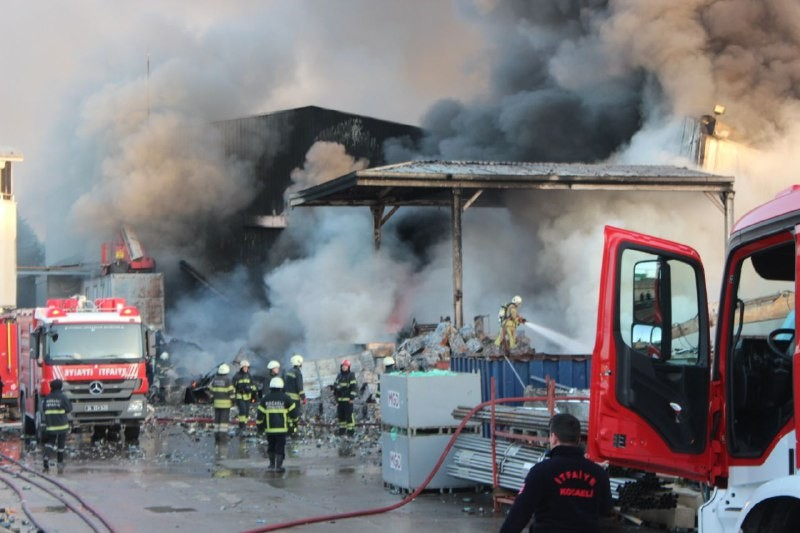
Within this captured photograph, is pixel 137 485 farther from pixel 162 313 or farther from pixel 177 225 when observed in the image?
pixel 177 225

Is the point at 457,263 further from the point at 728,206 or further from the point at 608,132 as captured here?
the point at 608,132

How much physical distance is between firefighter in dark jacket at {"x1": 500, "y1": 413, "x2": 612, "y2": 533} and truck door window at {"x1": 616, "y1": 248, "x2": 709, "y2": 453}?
1440mm

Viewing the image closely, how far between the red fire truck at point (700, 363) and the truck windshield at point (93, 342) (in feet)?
40.1

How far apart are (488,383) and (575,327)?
12.5 m

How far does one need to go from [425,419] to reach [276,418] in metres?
2.78

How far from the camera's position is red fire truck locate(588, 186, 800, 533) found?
5.63 m

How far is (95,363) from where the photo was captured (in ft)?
55.7

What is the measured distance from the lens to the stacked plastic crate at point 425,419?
1116 centimetres

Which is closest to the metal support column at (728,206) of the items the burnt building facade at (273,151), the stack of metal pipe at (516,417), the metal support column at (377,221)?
the metal support column at (377,221)

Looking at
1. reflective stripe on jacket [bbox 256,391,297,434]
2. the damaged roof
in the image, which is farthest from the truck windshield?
the damaged roof

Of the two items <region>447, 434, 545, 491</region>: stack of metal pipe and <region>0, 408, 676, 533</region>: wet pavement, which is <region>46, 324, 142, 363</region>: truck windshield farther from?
<region>447, 434, 545, 491</region>: stack of metal pipe

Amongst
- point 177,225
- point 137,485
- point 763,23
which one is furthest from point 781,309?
point 177,225

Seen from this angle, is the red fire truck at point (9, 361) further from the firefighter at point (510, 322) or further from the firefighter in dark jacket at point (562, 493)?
the firefighter in dark jacket at point (562, 493)

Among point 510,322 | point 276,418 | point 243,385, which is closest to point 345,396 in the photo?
point 243,385
